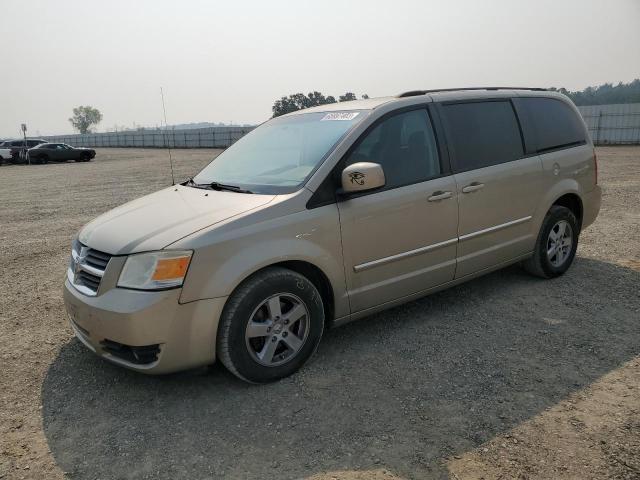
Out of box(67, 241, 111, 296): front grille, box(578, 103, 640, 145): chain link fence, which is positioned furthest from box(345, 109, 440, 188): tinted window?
box(578, 103, 640, 145): chain link fence

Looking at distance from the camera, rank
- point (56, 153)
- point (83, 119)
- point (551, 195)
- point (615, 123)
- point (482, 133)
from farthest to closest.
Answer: point (83, 119), point (56, 153), point (615, 123), point (551, 195), point (482, 133)

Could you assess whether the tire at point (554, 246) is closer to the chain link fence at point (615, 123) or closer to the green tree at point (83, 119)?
the chain link fence at point (615, 123)

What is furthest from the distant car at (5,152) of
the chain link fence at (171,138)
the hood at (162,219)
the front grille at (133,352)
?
the front grille at (133,352)

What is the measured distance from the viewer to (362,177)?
331cm

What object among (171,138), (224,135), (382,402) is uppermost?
(171,138)

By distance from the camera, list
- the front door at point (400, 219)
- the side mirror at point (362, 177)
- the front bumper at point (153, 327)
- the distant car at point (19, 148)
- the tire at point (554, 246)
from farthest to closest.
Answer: the distant car at point (19, 148) → the tire at point (554, 246) → the front door at point (400, 219) → the side mirror at point (362, 177) → the front bumper at point (153, 327)

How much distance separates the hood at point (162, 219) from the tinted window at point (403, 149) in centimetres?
85

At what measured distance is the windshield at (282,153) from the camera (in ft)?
11.8

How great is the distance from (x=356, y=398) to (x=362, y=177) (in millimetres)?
1379

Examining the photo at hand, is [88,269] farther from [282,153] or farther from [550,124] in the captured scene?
[550,124]

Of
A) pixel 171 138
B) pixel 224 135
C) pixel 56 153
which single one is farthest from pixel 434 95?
pixel 171 138

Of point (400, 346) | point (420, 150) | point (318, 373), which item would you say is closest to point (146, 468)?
point (318, 373)

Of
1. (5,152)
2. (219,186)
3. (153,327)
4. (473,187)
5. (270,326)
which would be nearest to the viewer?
(153,327)

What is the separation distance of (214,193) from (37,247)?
4935 mm
